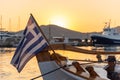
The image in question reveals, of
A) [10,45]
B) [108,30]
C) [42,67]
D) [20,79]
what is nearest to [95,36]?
[108,30]

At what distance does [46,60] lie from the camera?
52.3 ft

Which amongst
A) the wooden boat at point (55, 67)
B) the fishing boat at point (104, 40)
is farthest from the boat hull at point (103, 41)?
the wooden boat at point (55, 67)

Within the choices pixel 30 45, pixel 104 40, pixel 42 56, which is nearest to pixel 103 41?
pixel 104 40

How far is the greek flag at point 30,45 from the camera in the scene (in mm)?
15703

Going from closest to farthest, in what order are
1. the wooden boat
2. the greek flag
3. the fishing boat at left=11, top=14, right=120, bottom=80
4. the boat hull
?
1. the wooden boat
2. the fishing boat at left=11, top=14, right=120, bottom=80
3. the greek flag
4. the boat hull

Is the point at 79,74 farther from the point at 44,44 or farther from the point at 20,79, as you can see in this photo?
the point at 20,79

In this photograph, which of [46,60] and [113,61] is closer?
[113,61]

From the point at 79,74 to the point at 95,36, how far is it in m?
91.2

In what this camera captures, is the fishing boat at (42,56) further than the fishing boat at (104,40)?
No

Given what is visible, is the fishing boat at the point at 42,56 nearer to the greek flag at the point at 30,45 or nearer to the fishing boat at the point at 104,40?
the greek flag at the point at 30,45

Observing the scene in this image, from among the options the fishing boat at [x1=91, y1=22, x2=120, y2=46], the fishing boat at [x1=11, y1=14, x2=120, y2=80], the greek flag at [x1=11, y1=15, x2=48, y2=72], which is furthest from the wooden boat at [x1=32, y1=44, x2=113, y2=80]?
the fishing boat at [x1=91, y1=22, x2=120, y2=46]

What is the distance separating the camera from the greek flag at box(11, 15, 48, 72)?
15703 mm

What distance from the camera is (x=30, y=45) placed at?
51.8 feet

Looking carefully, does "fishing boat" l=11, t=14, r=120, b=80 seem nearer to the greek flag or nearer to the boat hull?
the greek flag
